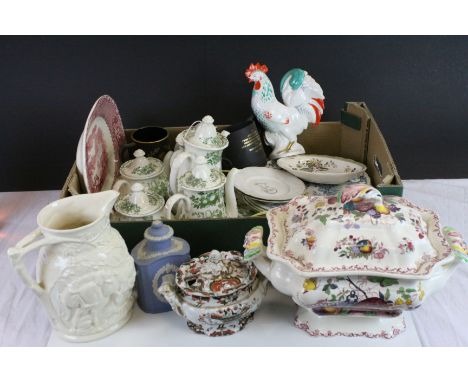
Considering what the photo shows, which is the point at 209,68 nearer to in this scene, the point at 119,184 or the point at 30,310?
the point at 119,184

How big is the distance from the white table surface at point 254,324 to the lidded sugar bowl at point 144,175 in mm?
300

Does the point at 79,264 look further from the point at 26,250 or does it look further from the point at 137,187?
the point at 137,187

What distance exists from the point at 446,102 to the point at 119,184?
3.48 ft

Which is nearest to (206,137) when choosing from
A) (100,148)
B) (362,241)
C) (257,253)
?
(100,148)

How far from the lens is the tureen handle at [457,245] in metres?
0.90

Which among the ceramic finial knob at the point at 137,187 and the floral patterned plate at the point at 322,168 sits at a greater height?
the ceramic finial knob at the point at 137,187

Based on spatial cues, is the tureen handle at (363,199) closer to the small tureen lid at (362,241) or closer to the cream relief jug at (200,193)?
the small tureen lid at (362,241)

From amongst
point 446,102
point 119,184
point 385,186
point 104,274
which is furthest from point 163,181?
point 446,102

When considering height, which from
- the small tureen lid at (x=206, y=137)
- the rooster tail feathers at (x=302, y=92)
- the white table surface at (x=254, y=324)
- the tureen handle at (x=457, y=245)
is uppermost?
the rooster tail feathers at (x=302, y=92)

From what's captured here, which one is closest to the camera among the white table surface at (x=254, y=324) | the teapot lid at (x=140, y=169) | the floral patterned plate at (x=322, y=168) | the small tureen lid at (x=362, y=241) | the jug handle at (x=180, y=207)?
the small tureen lid at (x=362, y=241)

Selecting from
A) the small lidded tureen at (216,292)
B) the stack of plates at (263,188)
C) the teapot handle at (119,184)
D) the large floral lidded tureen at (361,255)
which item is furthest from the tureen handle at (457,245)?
the teapot handle at (119,184)

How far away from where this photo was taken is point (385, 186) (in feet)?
3.74

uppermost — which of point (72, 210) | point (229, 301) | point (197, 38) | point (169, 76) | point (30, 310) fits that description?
point (197, 38)

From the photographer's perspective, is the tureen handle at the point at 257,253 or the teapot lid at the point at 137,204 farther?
the teapot lid at the point at 137,204
